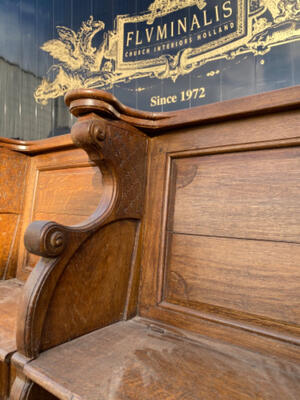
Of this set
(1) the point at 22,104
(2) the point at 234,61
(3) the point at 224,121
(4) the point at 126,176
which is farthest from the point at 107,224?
(1) the point at 22,104

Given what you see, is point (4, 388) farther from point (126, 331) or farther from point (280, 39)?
point (280, 39)

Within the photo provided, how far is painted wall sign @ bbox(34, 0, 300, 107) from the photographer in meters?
1.40

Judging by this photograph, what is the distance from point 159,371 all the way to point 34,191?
79 cm

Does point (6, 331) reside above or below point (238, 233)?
below

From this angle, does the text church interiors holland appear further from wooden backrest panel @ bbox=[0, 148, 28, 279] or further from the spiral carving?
the spiral carving

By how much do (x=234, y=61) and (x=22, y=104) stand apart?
1.77 m

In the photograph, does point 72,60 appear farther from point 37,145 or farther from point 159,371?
point 159,371

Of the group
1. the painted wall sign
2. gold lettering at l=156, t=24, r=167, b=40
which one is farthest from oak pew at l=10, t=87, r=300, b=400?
gold lettering at l=156, t=24, r=167, b=40

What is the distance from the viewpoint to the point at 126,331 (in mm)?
601

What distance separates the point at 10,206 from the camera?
992 millimetres

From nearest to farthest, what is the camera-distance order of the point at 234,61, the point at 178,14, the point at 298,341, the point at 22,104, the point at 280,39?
the point at 298,341 → the point at 280,39 → the point at 234,61 → the point at 178,14 → the point at 22,104

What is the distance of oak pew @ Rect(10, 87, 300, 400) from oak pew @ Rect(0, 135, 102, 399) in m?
0.23

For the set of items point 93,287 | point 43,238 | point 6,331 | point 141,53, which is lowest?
point 6,331

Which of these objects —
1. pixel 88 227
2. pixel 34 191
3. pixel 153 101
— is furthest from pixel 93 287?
pixel 153 101
